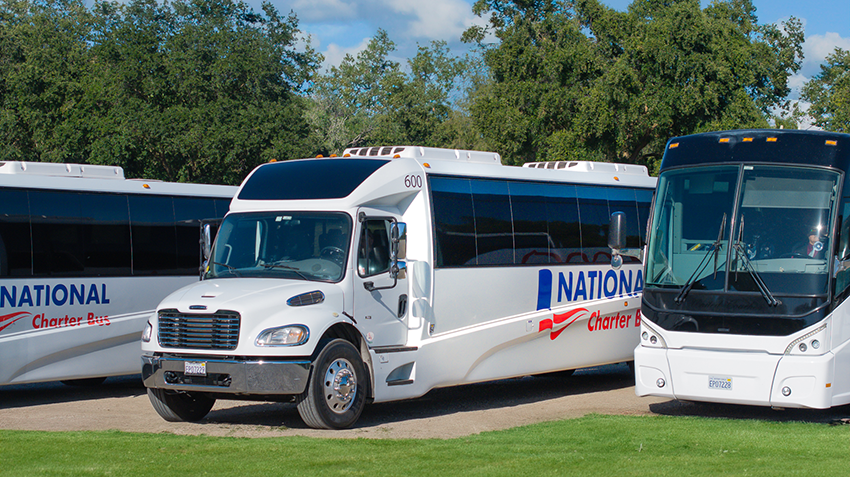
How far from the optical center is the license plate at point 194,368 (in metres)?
10.7

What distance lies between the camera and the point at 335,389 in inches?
434

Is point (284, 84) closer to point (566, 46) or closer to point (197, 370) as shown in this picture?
point (566, 46)

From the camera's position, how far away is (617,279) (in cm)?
1549

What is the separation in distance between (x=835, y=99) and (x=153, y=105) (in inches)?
1155

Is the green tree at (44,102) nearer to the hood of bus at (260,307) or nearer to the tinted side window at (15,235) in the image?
→ the tinted side window at (15,235)

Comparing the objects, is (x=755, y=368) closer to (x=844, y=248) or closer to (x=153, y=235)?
(x=844, y=248)

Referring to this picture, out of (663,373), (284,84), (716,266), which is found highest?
(284,84)

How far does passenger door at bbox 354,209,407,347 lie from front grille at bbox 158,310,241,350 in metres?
1.54

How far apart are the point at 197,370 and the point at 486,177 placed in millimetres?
5142

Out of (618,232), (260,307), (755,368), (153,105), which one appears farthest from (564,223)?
(153,105)

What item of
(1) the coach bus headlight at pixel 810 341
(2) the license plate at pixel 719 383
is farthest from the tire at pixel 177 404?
(1) the coach bus headlight at pixel 810 341

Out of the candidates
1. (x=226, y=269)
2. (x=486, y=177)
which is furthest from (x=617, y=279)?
(x=226, y=269)

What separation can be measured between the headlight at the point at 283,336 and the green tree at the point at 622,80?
24700 mm

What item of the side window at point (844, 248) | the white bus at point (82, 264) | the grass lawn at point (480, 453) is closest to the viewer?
the grass lawn at point (480, 453)
